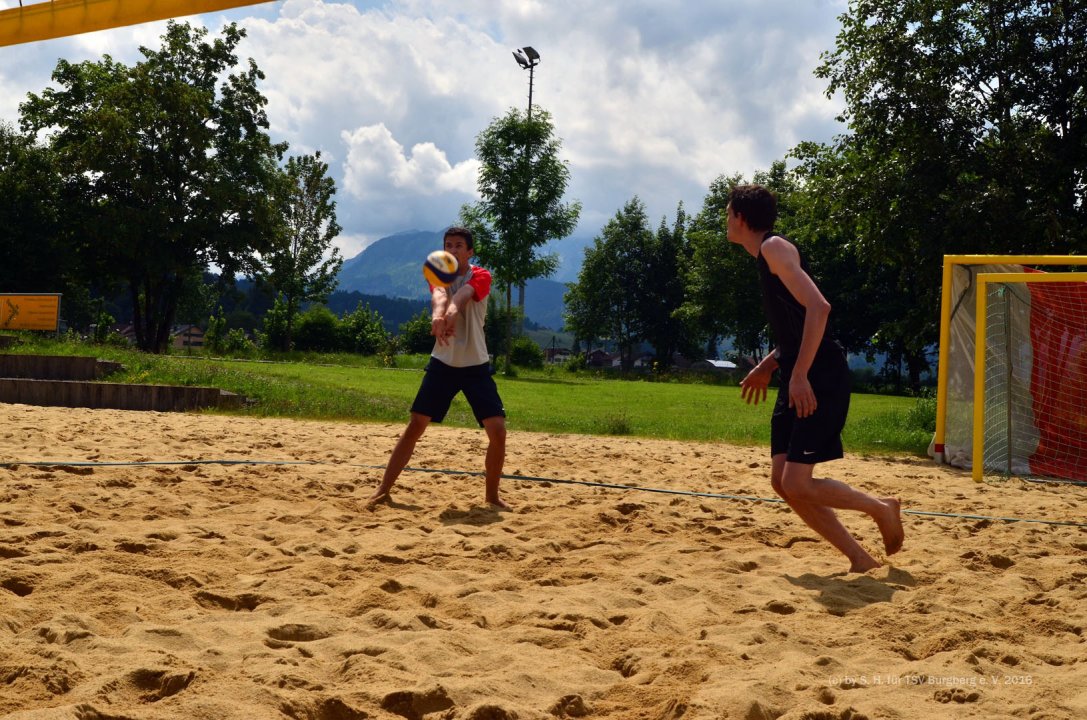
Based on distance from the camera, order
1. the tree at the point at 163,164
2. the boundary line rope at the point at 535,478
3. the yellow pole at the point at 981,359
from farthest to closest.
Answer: the tree at the point at 163,164 → the yellow pole at the point at 981,359 → the boundary line rope at the point at 535,478

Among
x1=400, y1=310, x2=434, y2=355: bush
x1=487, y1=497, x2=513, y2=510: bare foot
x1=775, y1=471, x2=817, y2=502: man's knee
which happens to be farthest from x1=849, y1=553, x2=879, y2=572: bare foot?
x1=400, y1=310, x2=434, y2=355: bush

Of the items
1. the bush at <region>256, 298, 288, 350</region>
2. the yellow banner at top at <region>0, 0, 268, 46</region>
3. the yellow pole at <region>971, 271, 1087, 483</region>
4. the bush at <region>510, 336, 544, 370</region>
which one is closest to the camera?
the yellow pole at <region>971, 271, 1087, 483</region>

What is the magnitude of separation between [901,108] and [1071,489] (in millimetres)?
6629

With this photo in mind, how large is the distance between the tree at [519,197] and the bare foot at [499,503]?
97.6ft

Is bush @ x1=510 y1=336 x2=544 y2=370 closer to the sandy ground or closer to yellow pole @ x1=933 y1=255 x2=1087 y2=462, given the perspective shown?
yellow pole @ x1=933 y1=255 x2=1087 y2=462

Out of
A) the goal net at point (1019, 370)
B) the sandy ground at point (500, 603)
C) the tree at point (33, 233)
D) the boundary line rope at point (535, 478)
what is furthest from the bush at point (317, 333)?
the sandy ground at point (500, 603)

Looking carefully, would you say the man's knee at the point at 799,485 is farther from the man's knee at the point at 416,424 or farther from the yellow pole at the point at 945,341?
the yellow pole at the point at 945,341

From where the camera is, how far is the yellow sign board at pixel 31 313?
1956 cm

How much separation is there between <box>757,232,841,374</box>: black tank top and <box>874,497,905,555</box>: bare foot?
91cm

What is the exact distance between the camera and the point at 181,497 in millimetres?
6043

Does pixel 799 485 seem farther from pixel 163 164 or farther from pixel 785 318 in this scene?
pixel 163 164

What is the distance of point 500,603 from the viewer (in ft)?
12.9

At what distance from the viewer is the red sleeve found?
605 centimetres

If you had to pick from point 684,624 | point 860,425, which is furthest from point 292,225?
point 684,624
